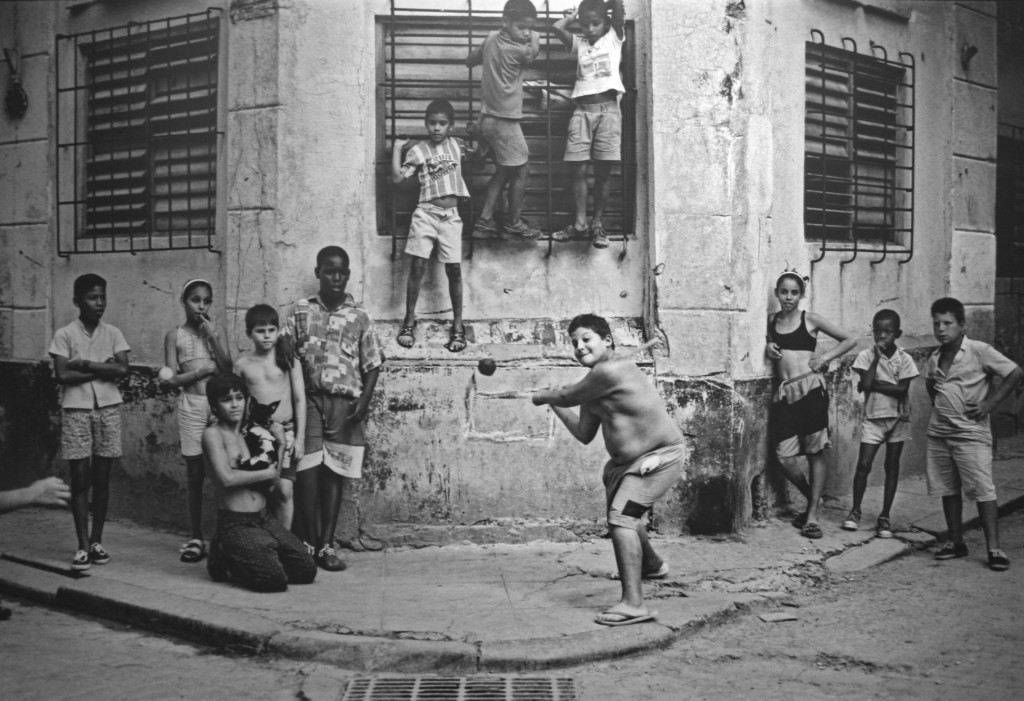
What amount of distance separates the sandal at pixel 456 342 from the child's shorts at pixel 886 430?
2886 millimetres

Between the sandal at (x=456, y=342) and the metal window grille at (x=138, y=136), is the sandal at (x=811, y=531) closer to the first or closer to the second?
the sandal at (x=456, y=342)

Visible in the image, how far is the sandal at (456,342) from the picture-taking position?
689cm

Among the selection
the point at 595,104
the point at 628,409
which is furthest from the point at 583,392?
the point at 595,104

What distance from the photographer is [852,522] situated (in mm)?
7180

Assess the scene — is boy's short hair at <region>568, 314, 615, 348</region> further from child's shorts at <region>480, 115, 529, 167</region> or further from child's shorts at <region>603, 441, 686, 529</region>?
child's shorts at <region>480, 115, 529, 167</region>

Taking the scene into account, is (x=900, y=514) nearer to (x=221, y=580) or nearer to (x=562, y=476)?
(x=562, y=476)

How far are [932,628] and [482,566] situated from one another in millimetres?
2539

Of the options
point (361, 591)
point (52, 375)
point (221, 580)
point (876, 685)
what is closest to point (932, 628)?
point (876, 685)

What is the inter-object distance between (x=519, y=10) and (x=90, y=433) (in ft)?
12.4

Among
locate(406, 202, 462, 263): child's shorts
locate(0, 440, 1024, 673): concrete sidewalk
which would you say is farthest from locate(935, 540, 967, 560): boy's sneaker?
locate(406, 202, 462, 263): child's shorts

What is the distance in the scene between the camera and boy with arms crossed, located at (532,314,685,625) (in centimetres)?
522

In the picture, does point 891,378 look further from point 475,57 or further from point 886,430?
point 475,57

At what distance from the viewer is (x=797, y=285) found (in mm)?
7160

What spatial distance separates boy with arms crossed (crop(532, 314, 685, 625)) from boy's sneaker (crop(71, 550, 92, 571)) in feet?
9.43
